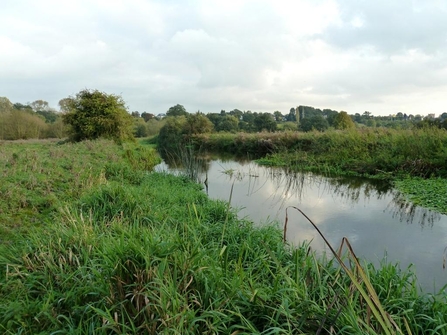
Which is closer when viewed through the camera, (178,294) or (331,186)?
(178,294)

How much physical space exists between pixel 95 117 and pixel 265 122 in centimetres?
1918

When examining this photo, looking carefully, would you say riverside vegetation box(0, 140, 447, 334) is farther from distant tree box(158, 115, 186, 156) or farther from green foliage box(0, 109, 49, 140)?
distant tree box(158, 115, 186, 156)

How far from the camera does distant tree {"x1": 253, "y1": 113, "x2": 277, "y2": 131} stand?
30.7 m

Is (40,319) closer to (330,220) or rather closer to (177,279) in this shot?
(177,279)

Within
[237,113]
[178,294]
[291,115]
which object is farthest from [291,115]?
[178,294]

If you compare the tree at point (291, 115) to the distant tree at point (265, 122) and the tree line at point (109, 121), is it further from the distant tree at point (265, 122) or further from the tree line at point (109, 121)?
the distant tree at point (265, 122)

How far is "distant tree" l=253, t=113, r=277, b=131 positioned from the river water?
71.4 ft

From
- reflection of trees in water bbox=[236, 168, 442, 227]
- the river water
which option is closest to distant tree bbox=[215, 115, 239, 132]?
reflection of trees in water bbox=[236, 168, 442, 227]

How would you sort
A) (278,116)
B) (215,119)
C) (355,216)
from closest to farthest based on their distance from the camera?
(355,216) < (215,119) < (278,116)

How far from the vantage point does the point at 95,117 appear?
50.7 ft

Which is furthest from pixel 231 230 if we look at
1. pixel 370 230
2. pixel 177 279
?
pixel 370 230

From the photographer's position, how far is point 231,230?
346 cm

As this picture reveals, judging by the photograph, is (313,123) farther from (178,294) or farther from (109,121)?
(178,294)

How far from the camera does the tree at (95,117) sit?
15.5m
